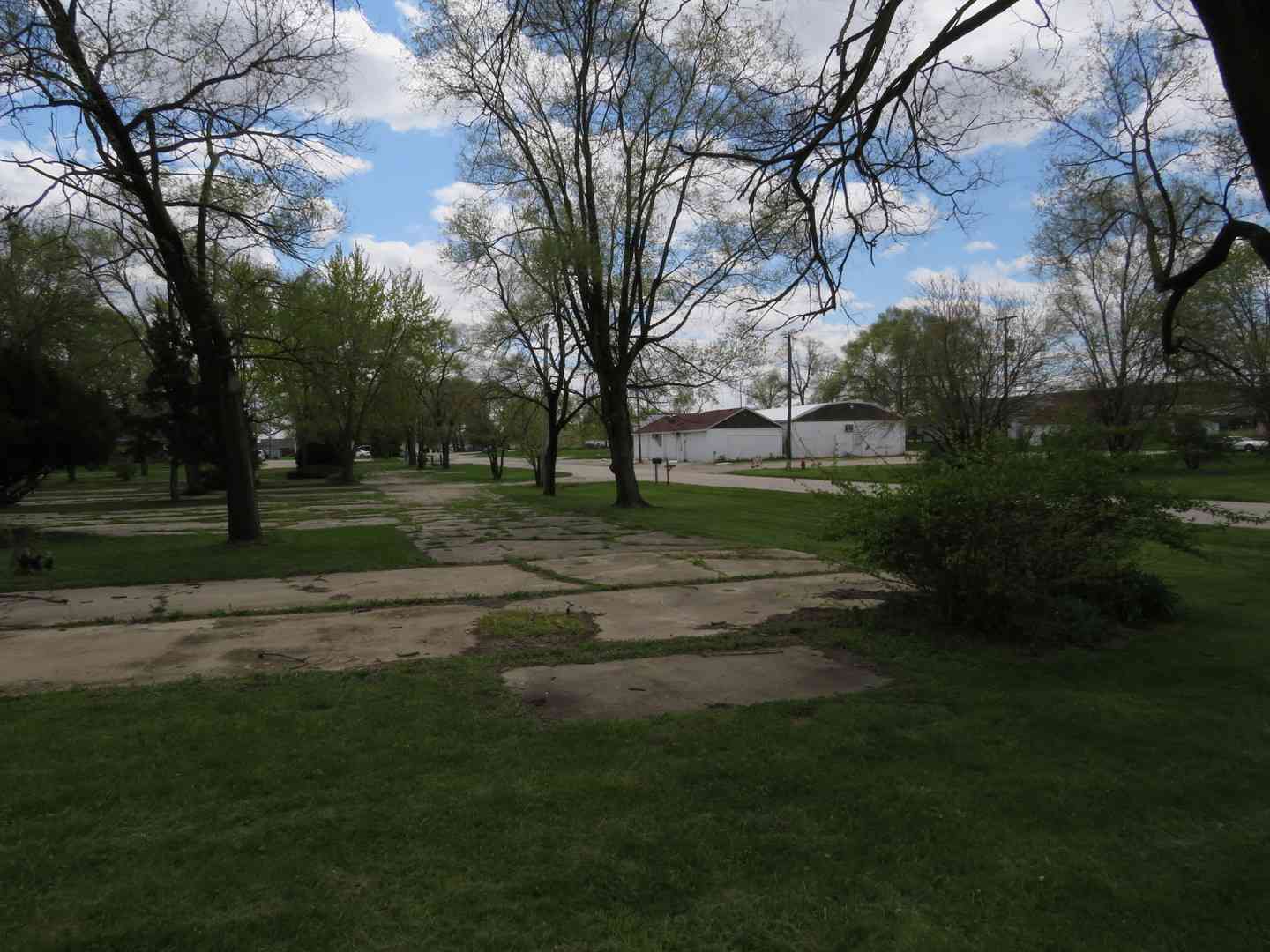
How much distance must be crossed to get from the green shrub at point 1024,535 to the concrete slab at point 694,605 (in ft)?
4.05

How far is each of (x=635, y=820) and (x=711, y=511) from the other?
1735cm

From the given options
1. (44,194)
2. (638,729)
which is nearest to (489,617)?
(638,729)

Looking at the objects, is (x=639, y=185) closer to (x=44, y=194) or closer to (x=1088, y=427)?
(x=44, y=194)

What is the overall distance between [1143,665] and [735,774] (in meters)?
3.59

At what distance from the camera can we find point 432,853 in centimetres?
297

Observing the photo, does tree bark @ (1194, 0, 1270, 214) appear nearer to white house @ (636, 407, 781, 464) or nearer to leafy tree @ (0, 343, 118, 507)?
leafy tree @ (0, 343, 118, 507)

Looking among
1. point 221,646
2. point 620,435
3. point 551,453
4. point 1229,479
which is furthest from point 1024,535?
point 1229,479

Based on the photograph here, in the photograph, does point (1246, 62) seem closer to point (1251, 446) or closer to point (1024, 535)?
point (1024, 535)

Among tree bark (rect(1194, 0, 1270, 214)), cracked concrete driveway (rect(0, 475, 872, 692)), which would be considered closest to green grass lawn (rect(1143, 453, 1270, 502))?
cracked concrete driveway (rect(0, 475, 872, 692))

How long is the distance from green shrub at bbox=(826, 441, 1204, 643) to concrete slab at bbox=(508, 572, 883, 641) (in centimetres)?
123

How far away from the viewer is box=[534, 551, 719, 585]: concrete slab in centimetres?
952

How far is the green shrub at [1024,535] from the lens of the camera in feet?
19.5

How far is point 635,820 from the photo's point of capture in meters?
3.23

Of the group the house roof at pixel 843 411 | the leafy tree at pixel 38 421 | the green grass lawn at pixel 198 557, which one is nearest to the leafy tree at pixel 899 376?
the house roof at pixel 843 411
